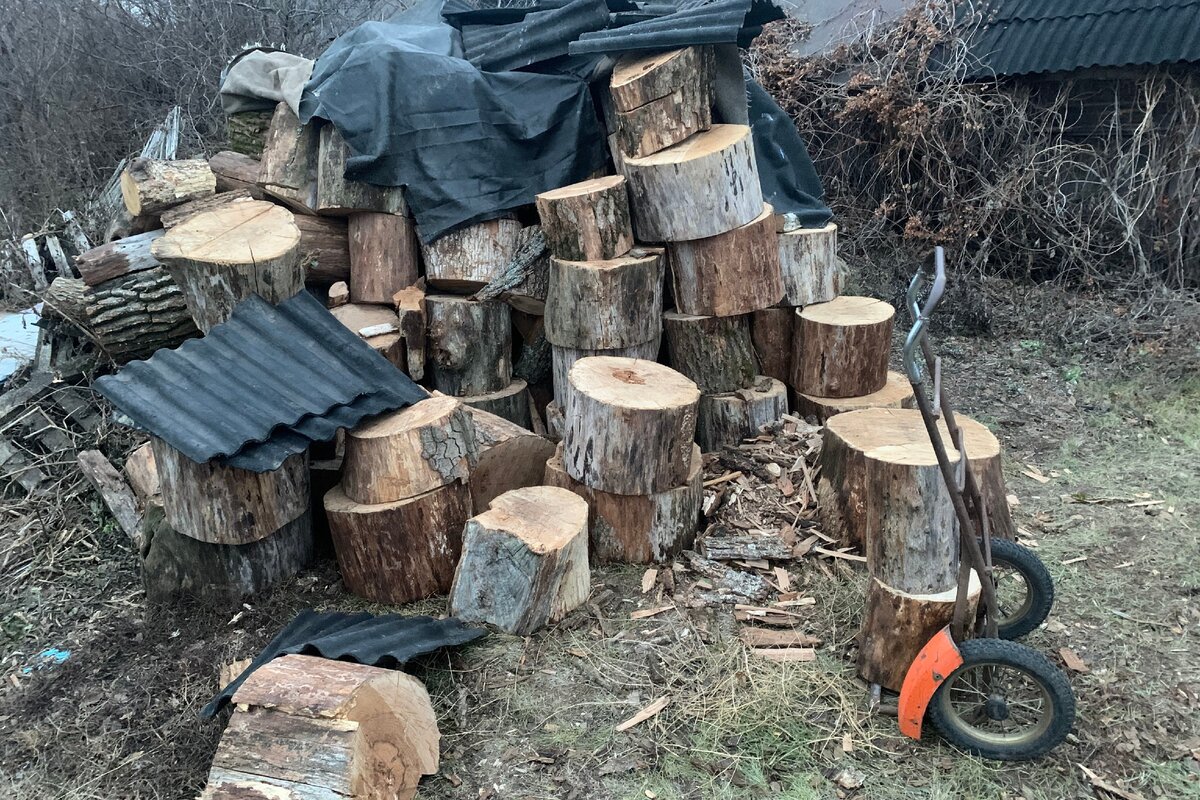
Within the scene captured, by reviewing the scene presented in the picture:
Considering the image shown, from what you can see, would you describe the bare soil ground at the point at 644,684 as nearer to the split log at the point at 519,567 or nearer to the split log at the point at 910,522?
the split log at the point at 519,567

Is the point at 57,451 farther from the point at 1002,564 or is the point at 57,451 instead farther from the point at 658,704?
the point at 1002,564

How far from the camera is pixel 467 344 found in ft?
15.5

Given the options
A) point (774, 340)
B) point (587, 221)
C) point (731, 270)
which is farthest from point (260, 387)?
point (774, 340)

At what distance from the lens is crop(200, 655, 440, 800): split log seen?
2.40m

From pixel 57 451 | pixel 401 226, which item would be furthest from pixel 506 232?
pixel 57 451

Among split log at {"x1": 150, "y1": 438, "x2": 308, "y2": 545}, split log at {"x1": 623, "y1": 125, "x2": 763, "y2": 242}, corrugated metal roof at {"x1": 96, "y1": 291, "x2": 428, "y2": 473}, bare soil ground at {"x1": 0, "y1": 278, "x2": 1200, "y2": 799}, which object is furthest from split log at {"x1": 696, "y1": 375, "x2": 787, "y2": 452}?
split log at {"x1": 150, "y1": 438, "x2": 308, "y2": 545}

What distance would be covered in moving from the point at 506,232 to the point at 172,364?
2042 millimetres

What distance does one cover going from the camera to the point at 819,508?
13.2 feet

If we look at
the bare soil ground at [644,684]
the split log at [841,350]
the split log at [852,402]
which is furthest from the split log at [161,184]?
the split log at [852,402]

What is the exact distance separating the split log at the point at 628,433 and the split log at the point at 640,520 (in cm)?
7

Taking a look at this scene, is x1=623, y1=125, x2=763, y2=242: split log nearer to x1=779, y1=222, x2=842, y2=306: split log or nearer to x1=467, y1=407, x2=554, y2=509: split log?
x1=779, y1=222, x2=842, y2=306: split log

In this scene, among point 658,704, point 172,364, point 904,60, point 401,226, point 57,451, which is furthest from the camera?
point 904,60

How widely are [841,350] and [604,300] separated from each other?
1.41 metres

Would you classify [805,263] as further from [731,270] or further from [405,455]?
[405,455]
